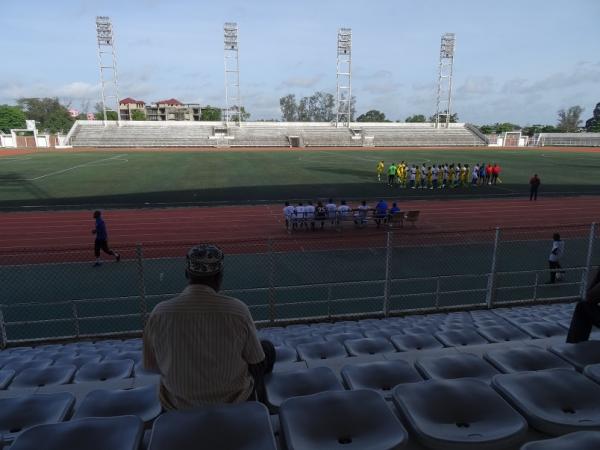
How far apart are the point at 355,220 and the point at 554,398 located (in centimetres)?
1256

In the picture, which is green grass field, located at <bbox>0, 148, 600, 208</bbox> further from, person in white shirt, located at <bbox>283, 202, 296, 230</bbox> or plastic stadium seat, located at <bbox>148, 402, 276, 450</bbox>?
plastic stadium seat, located at <bbox>148, 402, 276, 450</bbox>

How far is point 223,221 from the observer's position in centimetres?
1659

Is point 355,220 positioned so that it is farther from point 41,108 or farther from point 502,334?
point 41,108

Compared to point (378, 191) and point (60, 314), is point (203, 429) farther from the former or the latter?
point (378, 191)

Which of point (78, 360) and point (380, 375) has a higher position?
point (380, 375)

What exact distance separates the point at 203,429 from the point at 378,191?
73.7 feet

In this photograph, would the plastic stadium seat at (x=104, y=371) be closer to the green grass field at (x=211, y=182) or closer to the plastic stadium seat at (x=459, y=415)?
the plastic stadium seat at (x=459, y=415)

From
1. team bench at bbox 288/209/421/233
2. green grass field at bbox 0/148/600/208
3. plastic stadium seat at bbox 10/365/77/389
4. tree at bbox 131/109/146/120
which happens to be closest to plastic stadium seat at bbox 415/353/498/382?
plastic stadium seat at bbox 10/365/77/389

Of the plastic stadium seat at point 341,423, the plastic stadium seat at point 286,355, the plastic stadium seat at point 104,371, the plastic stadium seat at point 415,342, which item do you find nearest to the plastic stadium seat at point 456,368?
the plastic stadium seat at point 341,423

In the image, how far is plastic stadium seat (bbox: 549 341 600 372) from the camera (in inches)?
124

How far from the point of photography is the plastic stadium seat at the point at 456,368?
123 inches

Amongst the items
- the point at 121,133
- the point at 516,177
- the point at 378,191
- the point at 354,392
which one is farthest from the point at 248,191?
the point at 121,133

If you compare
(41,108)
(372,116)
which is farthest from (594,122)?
(41,108)

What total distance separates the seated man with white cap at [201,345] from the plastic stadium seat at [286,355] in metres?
1.73
